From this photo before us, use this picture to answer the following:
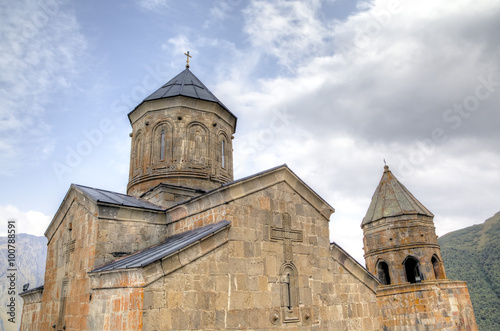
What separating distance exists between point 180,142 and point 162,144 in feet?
1.93

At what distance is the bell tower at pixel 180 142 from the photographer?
9531 mm

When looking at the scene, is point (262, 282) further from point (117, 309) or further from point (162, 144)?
point (162, 144)

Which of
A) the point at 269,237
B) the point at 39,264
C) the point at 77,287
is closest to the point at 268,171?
the point at 269,237

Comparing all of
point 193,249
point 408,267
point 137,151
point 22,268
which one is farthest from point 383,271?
point 22,268

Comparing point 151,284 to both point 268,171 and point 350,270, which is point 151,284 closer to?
point 268,171

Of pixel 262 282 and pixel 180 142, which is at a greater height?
pixel 180 142

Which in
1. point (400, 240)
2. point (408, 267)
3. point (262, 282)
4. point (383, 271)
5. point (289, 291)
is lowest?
point (289, 291)

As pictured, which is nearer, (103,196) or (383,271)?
(103,196)

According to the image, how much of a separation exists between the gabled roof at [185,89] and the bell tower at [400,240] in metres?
8.27

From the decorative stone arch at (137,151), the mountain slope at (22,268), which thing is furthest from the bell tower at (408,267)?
the mountain slope at (22,268)

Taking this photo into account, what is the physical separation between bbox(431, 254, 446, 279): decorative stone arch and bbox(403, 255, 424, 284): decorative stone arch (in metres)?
0.62

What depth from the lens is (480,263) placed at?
35.5 m

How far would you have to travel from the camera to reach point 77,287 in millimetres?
6543

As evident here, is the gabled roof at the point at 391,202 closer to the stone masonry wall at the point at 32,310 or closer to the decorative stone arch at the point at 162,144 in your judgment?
the decorative stone arch at the point at 162,144
